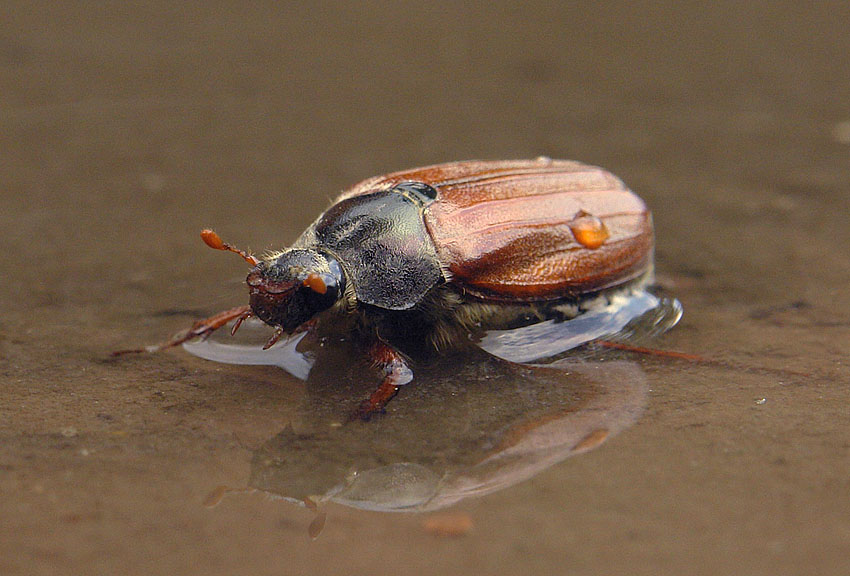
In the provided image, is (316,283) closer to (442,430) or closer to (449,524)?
(442,430)

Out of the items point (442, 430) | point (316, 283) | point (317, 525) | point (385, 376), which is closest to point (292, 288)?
point (316, 283)

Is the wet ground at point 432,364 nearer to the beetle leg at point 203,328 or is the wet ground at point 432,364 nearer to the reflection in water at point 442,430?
the reflection in water at point 442,430

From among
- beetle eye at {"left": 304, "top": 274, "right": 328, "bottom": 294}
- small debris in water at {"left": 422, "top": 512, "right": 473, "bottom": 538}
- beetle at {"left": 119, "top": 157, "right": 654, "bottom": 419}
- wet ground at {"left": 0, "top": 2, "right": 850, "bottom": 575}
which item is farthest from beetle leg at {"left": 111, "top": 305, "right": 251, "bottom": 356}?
small debris in water at {"left": 422, "top": 512, "right": 473, "bottom": 538}

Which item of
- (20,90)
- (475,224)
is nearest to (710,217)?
(475,224)

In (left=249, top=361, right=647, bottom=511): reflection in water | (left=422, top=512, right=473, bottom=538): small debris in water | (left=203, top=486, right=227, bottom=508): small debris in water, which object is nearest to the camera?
(left=422, top=512, right=473, bottom=538): small debris in water

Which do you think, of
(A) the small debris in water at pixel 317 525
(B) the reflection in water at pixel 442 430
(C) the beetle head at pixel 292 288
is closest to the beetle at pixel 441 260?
(C) the beetle head at pixel 292 288

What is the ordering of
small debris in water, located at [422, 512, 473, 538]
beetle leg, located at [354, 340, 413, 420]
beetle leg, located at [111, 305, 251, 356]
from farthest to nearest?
beetle leg, located at [111, 305, 251, 356]
beetle leg, located at [354, 340, 413, 420]
small debris in water, located at [422, 512, 473, 538]

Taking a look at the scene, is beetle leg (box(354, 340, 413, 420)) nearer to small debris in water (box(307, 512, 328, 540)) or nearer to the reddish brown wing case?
the reddish brown wing case
